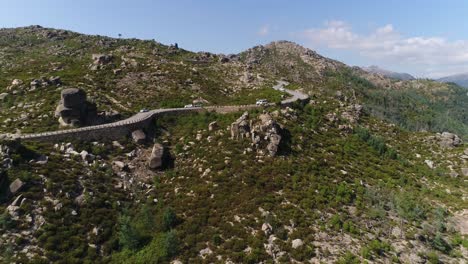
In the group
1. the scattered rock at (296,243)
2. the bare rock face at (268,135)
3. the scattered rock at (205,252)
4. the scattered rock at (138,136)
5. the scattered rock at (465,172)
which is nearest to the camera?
the scattered rock at (296,243)

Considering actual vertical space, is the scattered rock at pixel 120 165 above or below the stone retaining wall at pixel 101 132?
below

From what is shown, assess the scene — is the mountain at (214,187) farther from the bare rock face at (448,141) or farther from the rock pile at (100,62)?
the rock pile at (100,62)

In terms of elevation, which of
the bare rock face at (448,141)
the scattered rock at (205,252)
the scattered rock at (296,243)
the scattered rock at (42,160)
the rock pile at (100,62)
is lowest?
the scattered rock at (205,252)

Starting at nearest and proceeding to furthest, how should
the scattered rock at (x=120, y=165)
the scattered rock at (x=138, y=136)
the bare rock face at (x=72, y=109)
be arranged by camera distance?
the scattered rock at (x=120, y=165) → the scattered rock at (x=138, y=136) → the bare rock face at (x=72, y=109)

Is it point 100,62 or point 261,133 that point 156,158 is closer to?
point 261,133

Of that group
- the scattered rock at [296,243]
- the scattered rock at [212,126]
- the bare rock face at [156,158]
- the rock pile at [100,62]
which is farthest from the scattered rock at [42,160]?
the rock pile at [100,62]

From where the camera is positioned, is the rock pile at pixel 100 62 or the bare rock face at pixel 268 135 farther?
the rock pile at pixel 100 62

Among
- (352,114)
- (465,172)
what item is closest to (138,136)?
(352,114)
